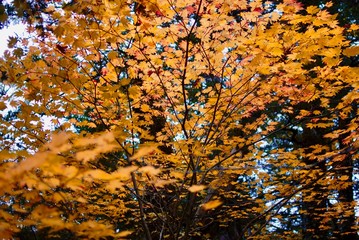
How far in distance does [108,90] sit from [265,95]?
196 centimetres

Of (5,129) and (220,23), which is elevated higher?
(220,23)

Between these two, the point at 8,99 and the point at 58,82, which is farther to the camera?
the point at 8,99

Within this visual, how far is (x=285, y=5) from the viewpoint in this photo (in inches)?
118

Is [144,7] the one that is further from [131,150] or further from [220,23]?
[131,150]

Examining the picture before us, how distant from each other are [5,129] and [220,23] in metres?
2.51

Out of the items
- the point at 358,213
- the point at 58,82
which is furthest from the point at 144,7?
the point at 358,213

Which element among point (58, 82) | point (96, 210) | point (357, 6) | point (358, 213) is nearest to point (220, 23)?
point (58, 82)

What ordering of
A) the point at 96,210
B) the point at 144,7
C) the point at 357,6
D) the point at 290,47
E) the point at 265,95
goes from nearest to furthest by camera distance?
the point at 144,7 → the point at 290,47 → the point at 265,95 → the point at 96,210 → the point at 357,6

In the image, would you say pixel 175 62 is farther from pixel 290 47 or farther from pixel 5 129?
pixel 5 129

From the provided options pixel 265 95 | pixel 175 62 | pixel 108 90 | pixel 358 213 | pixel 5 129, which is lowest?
pixel 358 213

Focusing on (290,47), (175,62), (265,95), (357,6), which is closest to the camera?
(290,47)

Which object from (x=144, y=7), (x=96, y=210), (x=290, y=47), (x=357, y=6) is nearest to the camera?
(x=144, y=7)

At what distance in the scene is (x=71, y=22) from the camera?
112 inches

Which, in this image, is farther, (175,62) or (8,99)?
(175,62)
